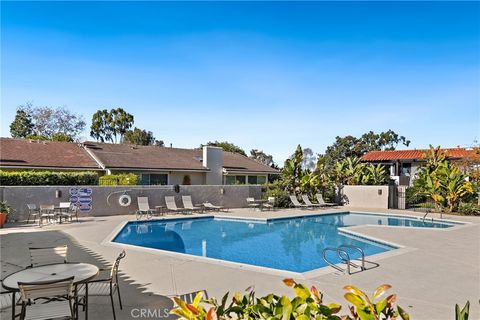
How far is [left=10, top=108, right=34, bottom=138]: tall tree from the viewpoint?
5375cm

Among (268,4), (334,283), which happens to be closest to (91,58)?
(268,4)

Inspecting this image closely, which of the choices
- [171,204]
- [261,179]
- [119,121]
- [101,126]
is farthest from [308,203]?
[101,126]

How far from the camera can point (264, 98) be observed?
25562 mm

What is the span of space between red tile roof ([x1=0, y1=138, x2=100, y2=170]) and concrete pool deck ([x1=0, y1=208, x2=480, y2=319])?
12.7m

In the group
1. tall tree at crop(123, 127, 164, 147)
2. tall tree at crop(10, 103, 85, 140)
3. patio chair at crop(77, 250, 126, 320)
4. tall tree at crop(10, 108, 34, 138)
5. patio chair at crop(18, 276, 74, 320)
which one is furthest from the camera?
tall tree at crop(123, 127, 164, 147)

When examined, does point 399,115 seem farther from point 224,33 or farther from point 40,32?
point 40,32

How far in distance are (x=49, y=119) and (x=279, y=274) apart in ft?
179

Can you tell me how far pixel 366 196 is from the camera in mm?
25812

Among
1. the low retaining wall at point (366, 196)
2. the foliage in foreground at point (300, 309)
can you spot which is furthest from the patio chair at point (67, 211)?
the low retaining wall at point (366, 196)

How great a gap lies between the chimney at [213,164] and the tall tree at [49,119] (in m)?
30.6

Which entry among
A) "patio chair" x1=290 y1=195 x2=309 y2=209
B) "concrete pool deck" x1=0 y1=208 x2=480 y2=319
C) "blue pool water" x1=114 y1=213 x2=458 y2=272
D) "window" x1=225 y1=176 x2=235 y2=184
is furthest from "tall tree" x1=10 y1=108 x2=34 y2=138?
"concrete pool deck" x1=0 y1=208 x2=480 y2=319

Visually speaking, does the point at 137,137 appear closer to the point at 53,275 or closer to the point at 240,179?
the point at 240,179

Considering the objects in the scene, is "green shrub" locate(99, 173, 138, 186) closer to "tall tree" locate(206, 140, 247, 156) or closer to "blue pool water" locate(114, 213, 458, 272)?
"blue pool water" locate(114, 213, 458, 272)

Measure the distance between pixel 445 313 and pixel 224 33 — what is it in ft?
45.0
